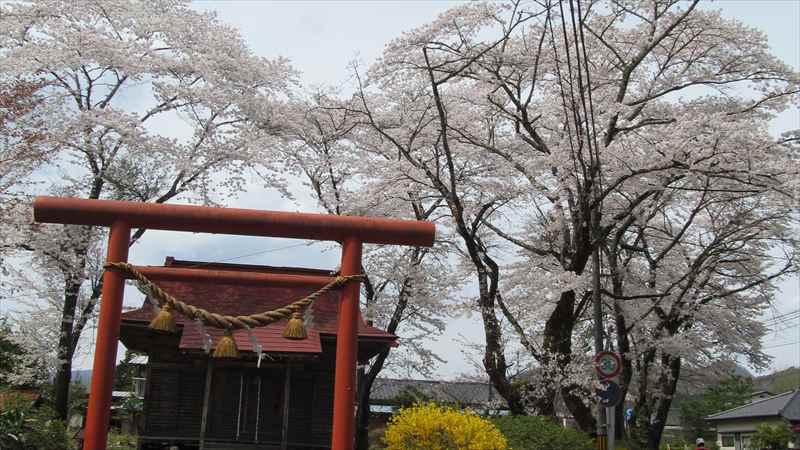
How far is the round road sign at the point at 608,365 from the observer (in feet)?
42.1

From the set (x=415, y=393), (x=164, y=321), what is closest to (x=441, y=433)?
(x=164, y=321)

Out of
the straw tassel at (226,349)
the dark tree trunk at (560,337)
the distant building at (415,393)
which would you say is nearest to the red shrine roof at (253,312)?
the dark tree trunk at (560,337)

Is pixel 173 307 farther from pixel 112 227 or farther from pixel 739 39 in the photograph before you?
pixel 739 39

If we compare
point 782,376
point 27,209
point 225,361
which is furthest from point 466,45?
point 782,376

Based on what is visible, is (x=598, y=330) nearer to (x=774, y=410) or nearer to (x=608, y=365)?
(x=608, y=365)

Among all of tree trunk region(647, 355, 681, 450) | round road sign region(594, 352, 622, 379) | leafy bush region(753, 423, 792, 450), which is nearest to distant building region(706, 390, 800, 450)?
leafy bush region(753, 423, 792, 450)

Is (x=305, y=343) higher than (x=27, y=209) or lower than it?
lower

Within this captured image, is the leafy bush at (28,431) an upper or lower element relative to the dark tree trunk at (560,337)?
lower

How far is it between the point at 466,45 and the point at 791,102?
28.1 ft

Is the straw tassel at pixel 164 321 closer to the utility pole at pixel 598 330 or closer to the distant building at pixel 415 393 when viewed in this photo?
the utility pole at pixel 598 330

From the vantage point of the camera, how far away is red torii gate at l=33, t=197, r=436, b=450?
5.86m

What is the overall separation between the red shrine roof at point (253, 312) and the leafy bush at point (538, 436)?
9.83ft

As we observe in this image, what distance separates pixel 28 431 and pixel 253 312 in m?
5.28

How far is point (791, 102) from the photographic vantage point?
18.7 m
